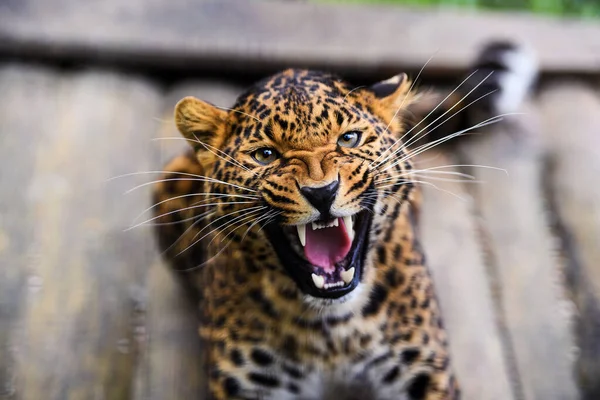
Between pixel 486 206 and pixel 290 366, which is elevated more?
pixel 486 206

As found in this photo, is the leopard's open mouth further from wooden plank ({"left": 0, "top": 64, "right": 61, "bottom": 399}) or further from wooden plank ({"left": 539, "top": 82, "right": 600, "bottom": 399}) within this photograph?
wooden plank ({"left": 0, "top": 64, "right": 61, "bottom": 399})

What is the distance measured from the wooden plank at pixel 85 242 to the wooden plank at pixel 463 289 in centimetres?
121

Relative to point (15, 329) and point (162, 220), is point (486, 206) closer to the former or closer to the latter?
point (162, 220)

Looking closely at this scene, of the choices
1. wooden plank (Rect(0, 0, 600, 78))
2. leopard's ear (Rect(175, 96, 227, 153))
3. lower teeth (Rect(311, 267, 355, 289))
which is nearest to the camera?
lower teeth (Rect(311, 267, 355, 289))

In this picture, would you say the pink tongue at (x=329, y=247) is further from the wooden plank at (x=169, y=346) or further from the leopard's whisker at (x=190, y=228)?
the wooden plank at (x=169, y=346)

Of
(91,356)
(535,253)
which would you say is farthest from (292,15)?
(91,356)

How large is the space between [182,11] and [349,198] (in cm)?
249

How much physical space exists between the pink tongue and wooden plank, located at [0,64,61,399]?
1384 millimetres

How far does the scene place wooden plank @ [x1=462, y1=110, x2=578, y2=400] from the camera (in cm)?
302

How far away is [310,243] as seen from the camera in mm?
2236

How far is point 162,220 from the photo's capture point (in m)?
3.16

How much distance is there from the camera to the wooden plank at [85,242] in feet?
9.89

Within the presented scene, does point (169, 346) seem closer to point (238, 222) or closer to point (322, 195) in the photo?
point (238, 222)

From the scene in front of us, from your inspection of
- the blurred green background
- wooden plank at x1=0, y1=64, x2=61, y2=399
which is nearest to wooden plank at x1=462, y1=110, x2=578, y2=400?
the blurred green background
